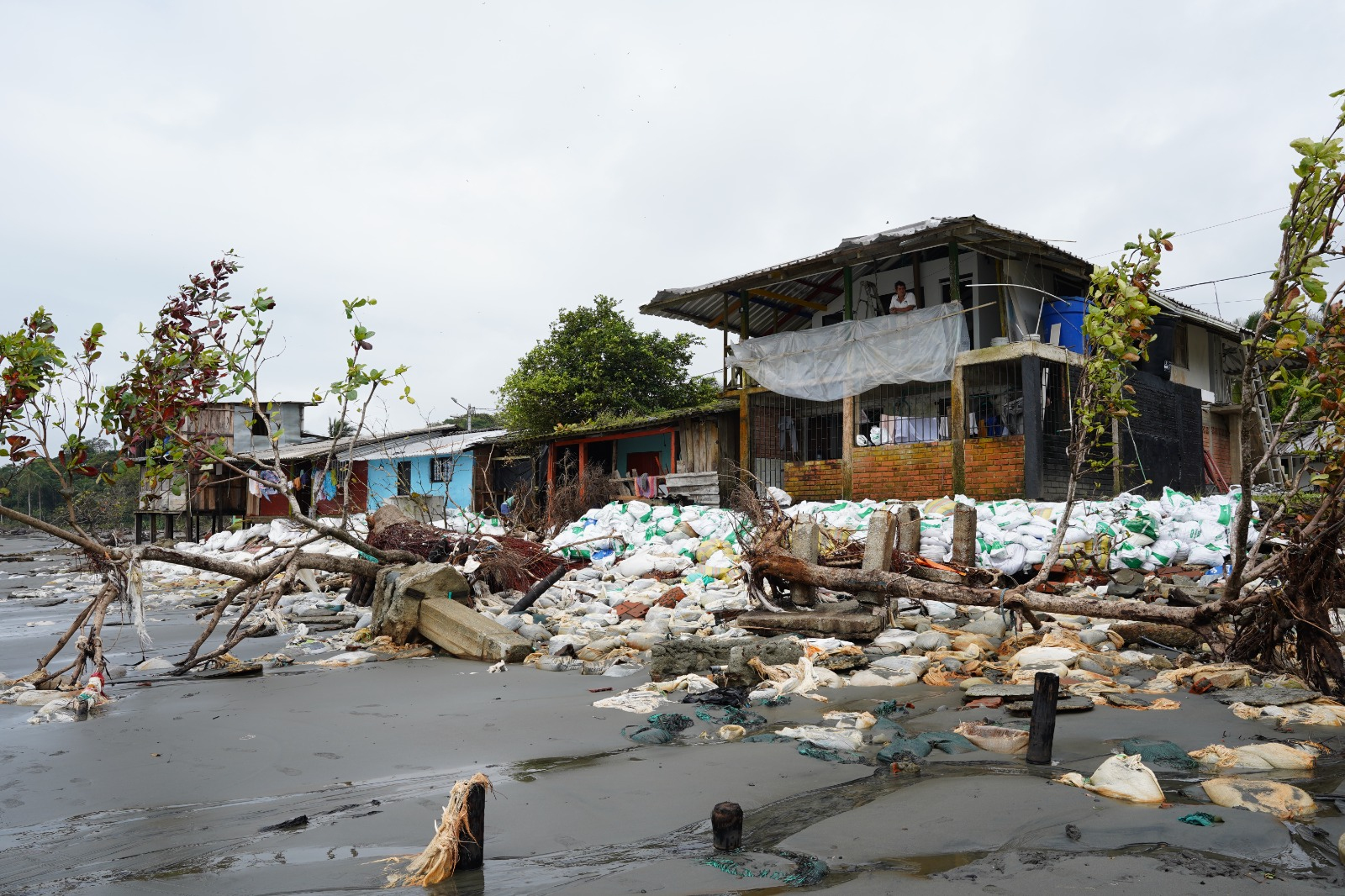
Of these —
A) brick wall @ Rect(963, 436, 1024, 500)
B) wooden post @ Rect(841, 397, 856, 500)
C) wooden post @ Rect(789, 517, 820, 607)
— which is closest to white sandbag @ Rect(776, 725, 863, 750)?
wooden post @ Rect(789, 517, 820, 607)

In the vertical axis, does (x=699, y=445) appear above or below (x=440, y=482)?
above

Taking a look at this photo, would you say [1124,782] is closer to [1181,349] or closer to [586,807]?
[586,807]

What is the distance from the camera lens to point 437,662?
20.2ft

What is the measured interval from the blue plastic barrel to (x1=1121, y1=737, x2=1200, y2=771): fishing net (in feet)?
32.2

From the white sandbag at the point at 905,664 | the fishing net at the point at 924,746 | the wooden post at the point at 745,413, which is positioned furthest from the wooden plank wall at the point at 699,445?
the fishing net at the point at 924,746

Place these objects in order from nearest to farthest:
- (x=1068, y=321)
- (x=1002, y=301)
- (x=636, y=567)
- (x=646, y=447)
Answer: (x=636, y=567)
(x=1002, y=301)
(x=1068, y=321)
(x=646, y=447)

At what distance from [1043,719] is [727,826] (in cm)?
154

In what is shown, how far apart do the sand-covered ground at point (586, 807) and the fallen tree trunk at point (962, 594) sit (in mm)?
538

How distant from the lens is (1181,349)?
1571 centimetres

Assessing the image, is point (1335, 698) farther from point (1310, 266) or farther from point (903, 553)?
point (903, 553)

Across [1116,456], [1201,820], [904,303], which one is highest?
[904,303]

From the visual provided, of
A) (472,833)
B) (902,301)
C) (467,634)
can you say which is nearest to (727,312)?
(902,301)

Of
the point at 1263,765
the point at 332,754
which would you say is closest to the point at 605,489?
the point at 332,754

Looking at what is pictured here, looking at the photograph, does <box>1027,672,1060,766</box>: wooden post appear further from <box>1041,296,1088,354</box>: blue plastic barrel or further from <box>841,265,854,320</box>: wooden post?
<box>841,265,854,320</box>: wooden post
